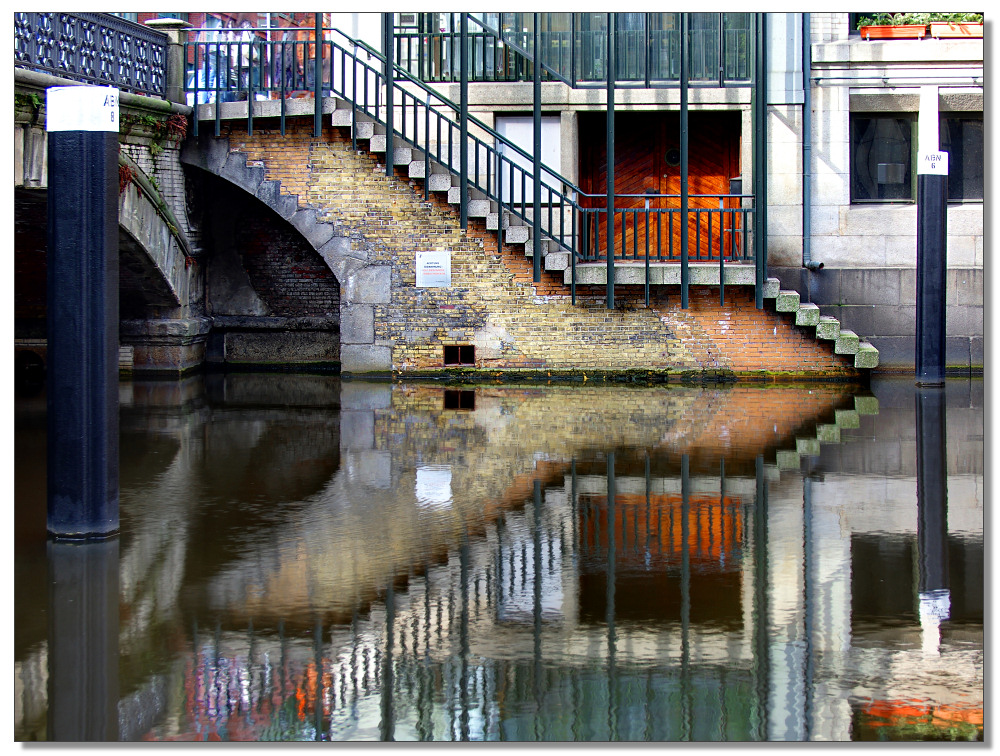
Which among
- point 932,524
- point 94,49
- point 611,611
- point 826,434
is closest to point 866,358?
point 826,434

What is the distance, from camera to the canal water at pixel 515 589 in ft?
15.8

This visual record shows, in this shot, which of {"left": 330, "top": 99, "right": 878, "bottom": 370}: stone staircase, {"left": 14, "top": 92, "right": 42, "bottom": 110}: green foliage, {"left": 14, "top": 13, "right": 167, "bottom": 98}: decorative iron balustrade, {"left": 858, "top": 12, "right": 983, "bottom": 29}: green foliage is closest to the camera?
{"left": 14, "top": 92, "right": 42, "bottom": 110}: green foliage

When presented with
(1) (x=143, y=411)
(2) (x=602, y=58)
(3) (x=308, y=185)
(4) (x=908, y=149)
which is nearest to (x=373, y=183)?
(3) (x=308, y=185)

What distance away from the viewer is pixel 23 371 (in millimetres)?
17719

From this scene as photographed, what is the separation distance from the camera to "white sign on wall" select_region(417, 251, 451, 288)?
16.9 meters

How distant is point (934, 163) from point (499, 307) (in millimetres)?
5467

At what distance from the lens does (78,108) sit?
7102mm

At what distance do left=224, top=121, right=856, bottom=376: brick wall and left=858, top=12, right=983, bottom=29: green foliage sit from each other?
4589 mm

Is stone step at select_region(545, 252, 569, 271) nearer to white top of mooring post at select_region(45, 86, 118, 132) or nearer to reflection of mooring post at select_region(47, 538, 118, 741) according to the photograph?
white top of mooring post at select_region(45, 86, 118, 132)

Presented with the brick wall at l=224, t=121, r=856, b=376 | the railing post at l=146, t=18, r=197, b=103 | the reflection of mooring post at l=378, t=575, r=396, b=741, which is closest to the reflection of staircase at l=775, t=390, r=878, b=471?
the brick wall at l=224, t=121, r=856, b=376

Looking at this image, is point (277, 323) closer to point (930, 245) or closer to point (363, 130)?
point (363, 130)

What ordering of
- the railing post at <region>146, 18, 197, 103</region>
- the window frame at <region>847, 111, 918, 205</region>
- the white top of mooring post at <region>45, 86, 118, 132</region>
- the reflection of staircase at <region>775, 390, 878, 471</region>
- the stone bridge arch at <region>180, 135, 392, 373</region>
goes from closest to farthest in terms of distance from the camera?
the white top of mooring post at <region>45, 86, 118, 132</region> → the reflection of staircase at <region>775, 390, 878, 471</region> → the railing post at <region>146, 18, 197, 103</region> → the stone bridge arch at <region>180, 135, 392, 373</region> → the window frame at <region>847, 111, 918, 205</region>

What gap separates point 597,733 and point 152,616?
2361 millimetres

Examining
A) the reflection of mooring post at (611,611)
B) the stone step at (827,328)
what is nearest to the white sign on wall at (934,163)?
the stone step at (827,328)
